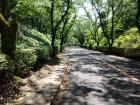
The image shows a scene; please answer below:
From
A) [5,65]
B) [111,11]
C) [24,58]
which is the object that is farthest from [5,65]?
[111,11]

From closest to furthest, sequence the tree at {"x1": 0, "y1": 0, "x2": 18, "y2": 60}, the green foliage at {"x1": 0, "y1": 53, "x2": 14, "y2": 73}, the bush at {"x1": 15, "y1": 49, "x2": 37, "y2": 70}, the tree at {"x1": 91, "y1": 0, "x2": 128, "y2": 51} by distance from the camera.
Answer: the green foliage at {"x1": 0, "y1": 53, "x2": 14, "y2": 73}, the tree at {"x1": 0, "y1": 0, "x2": 18, "y2": 60}, the bush at {"x1": 15, "y1": 49, "x2": 37, "y2": 70}, the tree at {"x1": 91, "y1": 0, "x2": 128, "y2": 51}

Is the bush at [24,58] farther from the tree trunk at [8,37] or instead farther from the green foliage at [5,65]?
the green foliage at [5,65]

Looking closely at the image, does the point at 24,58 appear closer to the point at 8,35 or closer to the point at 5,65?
the point at 8,35

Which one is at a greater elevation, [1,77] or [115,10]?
[115,10]

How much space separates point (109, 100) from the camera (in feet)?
32.2

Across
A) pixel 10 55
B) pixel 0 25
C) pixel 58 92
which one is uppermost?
pixel 0 25

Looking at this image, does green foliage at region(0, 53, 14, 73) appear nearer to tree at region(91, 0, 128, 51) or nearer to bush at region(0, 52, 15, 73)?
bush at region(0, 52, 15, 73)

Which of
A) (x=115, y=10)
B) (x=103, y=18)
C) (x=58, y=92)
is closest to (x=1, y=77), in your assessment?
(x=58, y=92)

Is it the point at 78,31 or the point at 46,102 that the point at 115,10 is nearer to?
the point at 46,102

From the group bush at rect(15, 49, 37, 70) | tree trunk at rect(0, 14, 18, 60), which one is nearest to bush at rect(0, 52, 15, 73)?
tree trunk at rect(0, 14, 18, 60)

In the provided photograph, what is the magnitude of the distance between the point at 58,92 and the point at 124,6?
1765 inches

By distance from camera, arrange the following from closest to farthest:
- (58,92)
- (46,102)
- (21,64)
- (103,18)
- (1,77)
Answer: (46,102), (1,77), (58,92), (21,64), (103,18)

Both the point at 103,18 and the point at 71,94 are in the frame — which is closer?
the point at 71,94

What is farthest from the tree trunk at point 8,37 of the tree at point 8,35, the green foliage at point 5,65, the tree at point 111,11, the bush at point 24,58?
the tree at point 111,11
